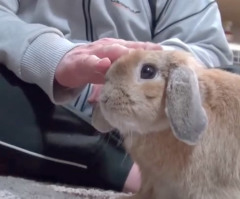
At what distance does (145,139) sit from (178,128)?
0.06m

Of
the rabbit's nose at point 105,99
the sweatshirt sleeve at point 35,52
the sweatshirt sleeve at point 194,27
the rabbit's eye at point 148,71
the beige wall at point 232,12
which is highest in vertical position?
the rabbit's eye at point 148,71

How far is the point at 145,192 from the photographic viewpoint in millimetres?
624

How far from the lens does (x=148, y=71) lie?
56 cm

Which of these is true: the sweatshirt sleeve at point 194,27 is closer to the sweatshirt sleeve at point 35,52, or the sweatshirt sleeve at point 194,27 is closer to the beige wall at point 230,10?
the sweatshirt sleeve at point 35,52

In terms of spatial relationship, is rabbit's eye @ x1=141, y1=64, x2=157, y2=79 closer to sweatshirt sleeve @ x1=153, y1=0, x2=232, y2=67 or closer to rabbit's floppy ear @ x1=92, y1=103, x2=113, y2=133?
rabbit's floppy ear @ x1=92, y1=103, x2=113, y2=133

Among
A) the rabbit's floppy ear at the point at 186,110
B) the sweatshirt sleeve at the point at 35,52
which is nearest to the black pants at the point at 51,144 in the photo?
the sweatshirt sleeve at the point at 35,52

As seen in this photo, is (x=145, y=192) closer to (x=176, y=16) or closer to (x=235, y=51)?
(x=176, y=16)

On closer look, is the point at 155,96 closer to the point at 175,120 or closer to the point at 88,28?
the point at 175,120

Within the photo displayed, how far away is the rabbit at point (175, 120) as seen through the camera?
1.78ft

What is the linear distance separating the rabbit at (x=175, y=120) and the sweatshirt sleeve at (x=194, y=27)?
443 mm

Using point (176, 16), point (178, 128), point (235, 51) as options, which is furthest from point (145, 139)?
point (235, 51)

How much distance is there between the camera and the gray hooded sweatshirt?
81 cm

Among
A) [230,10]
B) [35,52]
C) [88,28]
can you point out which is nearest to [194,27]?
[88,28]

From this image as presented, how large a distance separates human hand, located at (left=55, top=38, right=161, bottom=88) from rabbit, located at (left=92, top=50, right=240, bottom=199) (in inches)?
2.7
